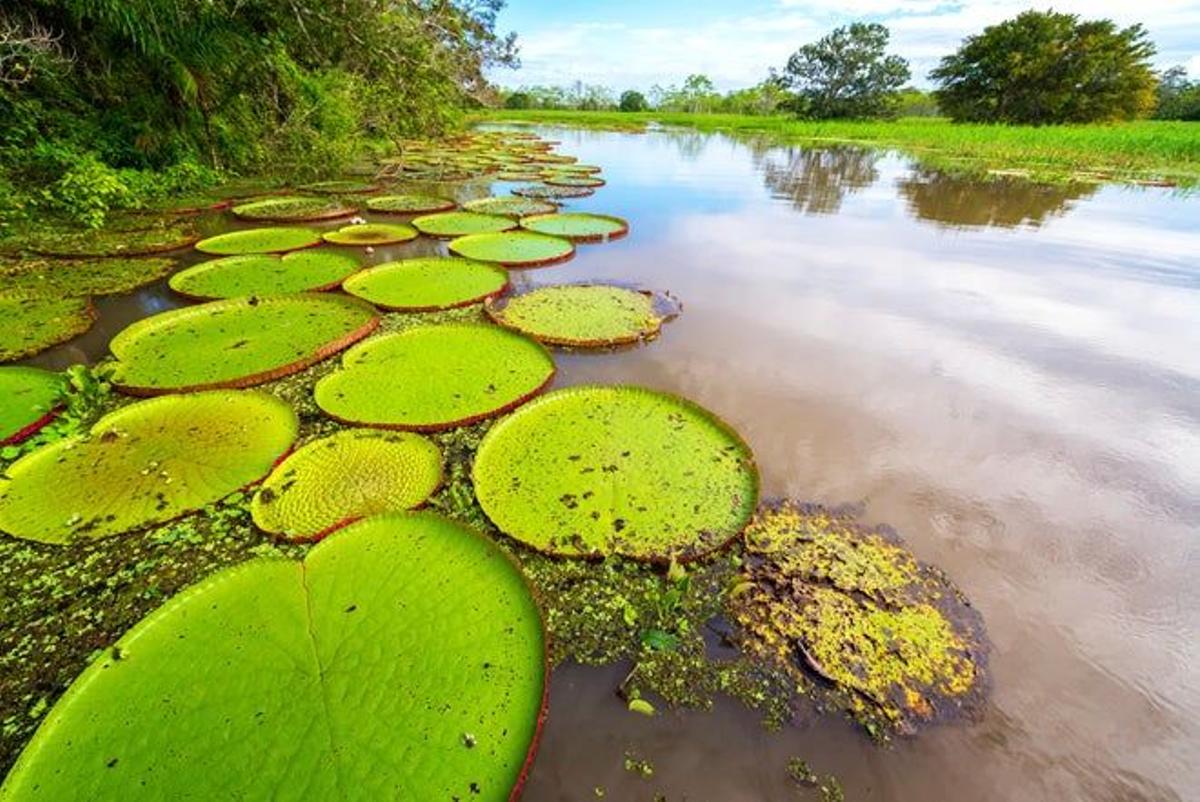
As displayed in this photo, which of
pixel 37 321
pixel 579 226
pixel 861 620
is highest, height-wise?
pixel 579 226

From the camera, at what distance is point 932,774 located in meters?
1.13

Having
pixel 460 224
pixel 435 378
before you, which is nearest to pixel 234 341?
pixel 435 378

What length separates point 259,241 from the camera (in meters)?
4.73

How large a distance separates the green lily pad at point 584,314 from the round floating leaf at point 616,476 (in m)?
0.79

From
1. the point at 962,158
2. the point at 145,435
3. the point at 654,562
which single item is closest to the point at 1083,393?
the point at 654,562

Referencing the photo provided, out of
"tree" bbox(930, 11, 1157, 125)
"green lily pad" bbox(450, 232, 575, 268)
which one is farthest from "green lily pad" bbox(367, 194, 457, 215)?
"tree" bbox(930, 11, 1157, 125)

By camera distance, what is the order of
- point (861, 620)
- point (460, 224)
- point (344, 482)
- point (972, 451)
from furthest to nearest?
point (460, 224) < point (972, 451) < point (344, 482) < point (861, 620)

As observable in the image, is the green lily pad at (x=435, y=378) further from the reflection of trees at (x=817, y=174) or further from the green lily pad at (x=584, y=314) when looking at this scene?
the reflection of trees at (x=817, y=174)

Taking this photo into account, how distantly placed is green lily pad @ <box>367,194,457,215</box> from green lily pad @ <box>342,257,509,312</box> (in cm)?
226

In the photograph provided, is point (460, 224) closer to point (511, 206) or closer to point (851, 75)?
point (511, 206)

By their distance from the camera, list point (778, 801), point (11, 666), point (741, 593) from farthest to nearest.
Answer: point (741, 593)
point (11, 666)
point (778, 801)

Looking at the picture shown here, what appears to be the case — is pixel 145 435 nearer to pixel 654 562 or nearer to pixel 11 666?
pixel 11 666

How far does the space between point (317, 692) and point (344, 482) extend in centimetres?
88

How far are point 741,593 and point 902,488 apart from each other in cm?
94
